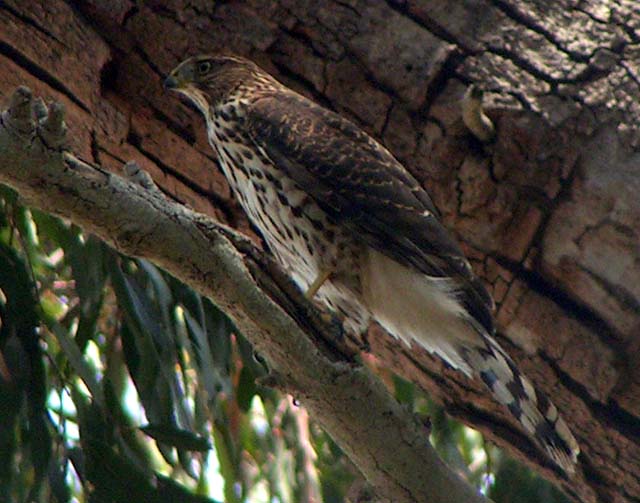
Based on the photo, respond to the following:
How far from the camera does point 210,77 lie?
2986mm

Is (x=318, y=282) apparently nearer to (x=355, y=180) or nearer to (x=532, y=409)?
(x=355, y=180)

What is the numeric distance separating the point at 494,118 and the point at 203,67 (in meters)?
0.76

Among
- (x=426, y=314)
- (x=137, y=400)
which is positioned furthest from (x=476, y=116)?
(x=137, y=400)

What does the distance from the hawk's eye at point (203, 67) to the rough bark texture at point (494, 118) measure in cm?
7

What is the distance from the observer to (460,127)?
8.52 feet

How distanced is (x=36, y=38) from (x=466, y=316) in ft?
3.86

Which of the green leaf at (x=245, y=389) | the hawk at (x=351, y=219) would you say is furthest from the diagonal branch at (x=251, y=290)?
the green leaf at (x=245, y=389)

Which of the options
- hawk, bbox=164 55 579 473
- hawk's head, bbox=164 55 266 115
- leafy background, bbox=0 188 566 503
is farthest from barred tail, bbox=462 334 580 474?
hawk's head, bbox=164 55 266 115

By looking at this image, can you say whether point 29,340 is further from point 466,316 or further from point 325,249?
point 466,316

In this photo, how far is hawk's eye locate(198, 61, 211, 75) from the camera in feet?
9.48

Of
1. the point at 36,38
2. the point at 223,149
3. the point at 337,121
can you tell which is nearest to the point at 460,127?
the point at 337,121

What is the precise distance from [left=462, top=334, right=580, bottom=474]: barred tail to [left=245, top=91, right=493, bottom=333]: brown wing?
0.10 meters

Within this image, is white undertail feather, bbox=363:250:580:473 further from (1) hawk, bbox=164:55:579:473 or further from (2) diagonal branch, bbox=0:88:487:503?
(2) diagonal branch, bbox=0:88:487:503

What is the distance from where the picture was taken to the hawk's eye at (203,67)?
2889 mm
